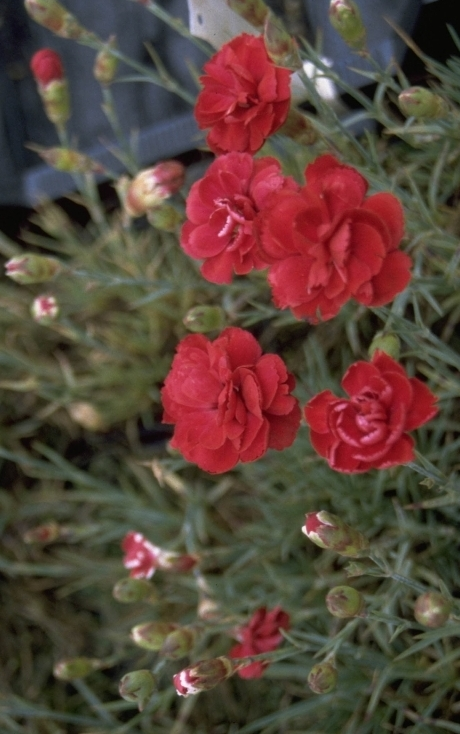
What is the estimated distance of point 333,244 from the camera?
1.74 feet

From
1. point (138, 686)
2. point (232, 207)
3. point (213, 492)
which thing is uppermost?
point (232, 207)

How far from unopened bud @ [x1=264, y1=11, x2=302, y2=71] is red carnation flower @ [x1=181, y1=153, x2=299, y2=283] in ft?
0.28

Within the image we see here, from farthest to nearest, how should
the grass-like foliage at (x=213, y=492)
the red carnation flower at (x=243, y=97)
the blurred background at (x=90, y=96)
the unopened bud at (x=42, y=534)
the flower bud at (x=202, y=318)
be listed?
the blurred background at (x=90, y=96) → the unopened bud at (x=42, y=534) → the grass-like foliage at (x=213, y=492) → the flower bud at (x=202, y=318) → the red carnation flower at (x=243, y=97)

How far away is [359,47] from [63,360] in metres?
0.76

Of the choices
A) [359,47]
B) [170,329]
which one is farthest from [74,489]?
[359,47]

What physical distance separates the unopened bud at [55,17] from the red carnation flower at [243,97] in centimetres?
29

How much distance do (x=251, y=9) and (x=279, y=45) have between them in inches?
5.0

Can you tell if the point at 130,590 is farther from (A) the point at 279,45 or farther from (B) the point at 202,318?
(A) the point at 279,45

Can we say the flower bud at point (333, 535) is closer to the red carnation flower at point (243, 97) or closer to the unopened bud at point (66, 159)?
the red carnation flower at point (243, 97)

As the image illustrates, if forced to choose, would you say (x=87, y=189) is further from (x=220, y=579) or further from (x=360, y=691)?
(x=360, y=691)

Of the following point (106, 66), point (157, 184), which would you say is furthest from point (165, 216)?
point (106, 66)

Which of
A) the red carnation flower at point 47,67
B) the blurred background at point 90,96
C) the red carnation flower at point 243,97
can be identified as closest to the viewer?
the red carnation flower at point 243,97

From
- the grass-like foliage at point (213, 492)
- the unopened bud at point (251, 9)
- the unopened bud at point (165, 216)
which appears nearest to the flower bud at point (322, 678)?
the grass-like foliage at point (213, 492)

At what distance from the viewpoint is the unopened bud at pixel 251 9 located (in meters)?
0.67
